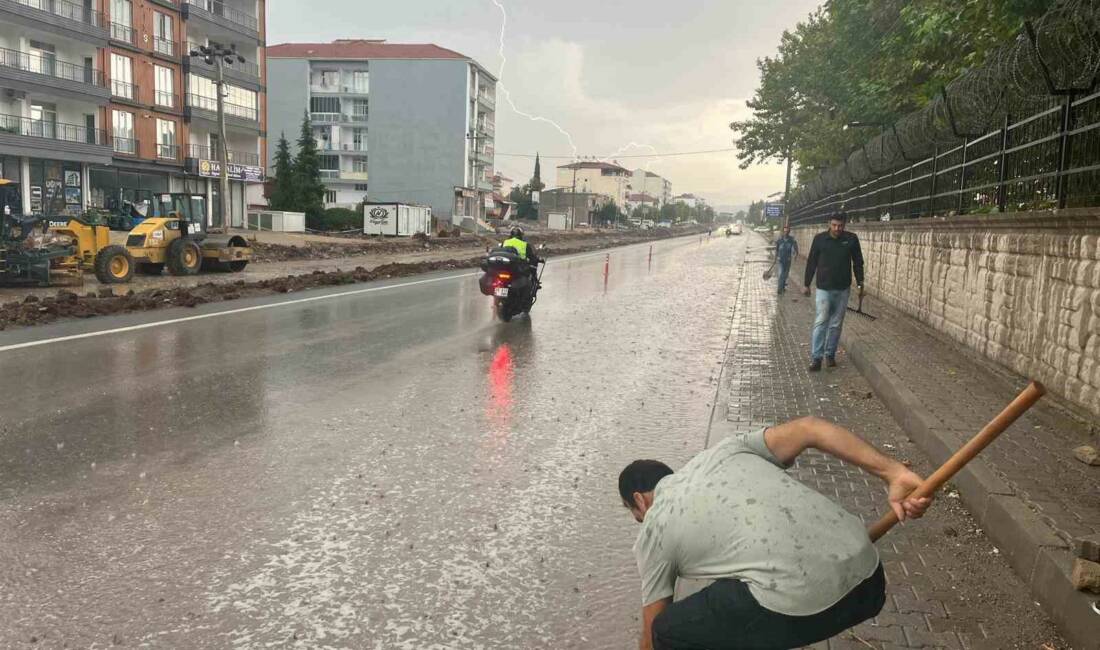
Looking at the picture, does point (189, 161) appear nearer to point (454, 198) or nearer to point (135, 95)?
A: point (135, 95)

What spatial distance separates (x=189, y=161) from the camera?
48312mm

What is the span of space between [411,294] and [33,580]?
47.3ft

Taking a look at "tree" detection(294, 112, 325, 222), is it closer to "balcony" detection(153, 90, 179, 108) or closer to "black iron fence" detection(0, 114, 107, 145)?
"balcony" detection(153, 90, 179, 108)

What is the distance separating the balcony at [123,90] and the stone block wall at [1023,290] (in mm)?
42258

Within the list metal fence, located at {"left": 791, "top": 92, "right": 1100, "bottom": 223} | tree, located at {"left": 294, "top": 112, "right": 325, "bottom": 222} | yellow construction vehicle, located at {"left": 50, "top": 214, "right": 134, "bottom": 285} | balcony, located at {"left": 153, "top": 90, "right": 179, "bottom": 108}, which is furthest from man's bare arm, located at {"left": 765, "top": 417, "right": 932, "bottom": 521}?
tree, located at {"left": 294, "top": 112, "right": 325, "bottom": 222}

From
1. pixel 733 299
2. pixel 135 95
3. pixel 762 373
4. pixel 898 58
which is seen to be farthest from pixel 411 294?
pixel 135 95

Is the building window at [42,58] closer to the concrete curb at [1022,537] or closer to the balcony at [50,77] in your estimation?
the balcony at [50,77]

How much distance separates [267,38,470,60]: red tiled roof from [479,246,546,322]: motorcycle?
7313 cm

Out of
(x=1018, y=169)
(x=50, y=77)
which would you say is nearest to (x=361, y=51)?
(x=50, y=77)

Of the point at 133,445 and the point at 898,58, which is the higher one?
the point at 898,58

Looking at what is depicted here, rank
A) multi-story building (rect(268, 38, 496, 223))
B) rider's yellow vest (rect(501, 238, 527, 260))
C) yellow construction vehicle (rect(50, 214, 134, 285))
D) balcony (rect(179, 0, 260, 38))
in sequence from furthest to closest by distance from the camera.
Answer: multi-story building (rect(268, 38, 496, 223)) < balcony (rect(179, 0, 260, 38)) < yellow construction vehicle (rect(50, 214, 134, 285)) < rider's yellow vest (rect(501, 238, 527, 260))

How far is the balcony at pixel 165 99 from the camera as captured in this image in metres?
46.4

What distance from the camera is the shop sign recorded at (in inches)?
1922

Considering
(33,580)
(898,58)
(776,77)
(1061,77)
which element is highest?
(776,77)
